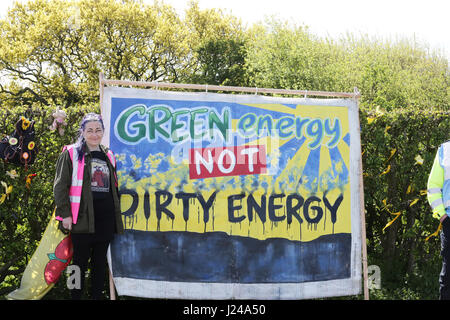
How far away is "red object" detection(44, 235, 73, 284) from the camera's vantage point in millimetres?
4137

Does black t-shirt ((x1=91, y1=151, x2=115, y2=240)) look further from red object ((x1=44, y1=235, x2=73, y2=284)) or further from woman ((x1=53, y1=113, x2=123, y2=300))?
red object ((x1=44, y1=235, x2=73, y2=284))

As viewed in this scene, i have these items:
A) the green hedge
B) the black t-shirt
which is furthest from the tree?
the black t-shirt

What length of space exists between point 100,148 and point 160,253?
1150 millimetres

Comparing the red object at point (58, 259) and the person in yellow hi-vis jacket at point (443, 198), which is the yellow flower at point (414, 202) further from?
the red object at point (58, 259)

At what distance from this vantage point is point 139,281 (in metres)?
4.31

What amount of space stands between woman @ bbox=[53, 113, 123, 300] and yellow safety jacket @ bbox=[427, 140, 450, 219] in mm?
2744

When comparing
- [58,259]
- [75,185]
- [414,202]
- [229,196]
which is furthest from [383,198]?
[58,259]

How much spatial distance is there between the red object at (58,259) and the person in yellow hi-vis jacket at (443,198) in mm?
3265

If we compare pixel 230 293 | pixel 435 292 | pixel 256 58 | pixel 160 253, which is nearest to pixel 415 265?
pixel 435 292

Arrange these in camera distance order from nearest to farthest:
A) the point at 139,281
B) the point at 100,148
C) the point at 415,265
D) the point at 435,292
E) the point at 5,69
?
the point at 100,148
the point at 139,281
the point at 435,292
the point at 415,265
the point at 5,69

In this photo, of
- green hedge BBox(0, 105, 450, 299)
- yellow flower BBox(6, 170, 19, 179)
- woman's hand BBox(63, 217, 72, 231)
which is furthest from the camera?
green hedge BBox(0, 105, 450, 299)

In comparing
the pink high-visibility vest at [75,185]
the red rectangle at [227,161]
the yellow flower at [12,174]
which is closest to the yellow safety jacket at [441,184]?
the red rectangle at [227,161]

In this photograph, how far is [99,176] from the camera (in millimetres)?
3889

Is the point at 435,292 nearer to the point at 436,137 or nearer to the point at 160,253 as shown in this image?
the point at 436,137
